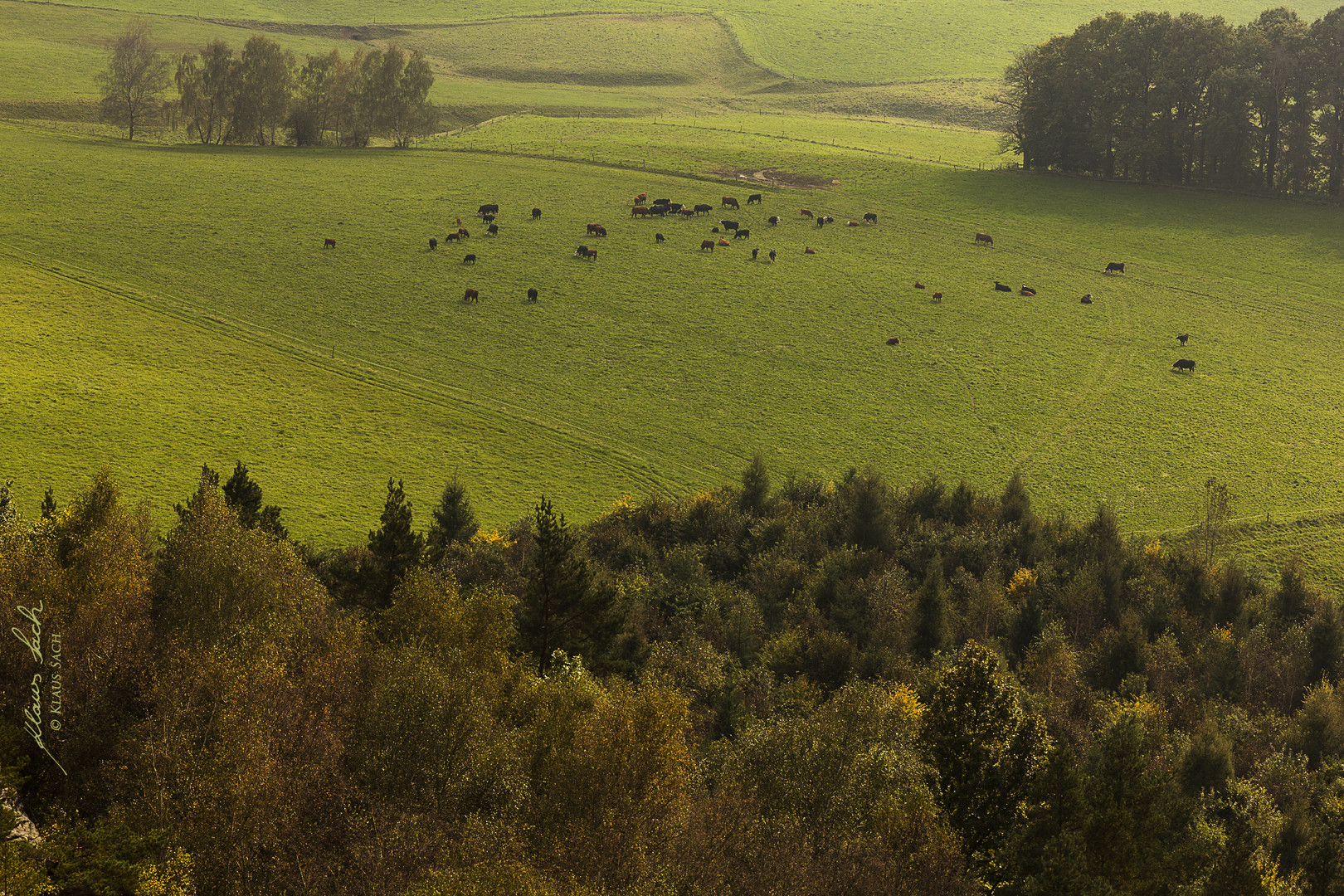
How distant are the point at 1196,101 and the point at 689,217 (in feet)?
203

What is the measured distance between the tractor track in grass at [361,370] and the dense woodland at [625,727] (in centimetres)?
1739

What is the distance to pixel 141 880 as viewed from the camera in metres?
21.0

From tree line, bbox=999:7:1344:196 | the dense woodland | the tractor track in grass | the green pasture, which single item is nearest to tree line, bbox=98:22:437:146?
the green pasture

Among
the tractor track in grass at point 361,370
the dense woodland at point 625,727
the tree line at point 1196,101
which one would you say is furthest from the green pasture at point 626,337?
the dense woodland at point 625,727

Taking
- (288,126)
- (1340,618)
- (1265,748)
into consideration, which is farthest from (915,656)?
(288,126)

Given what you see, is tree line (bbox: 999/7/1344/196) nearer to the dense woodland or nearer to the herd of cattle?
the herd of cattle

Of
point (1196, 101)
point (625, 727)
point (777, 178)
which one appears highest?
point (1196, 101)

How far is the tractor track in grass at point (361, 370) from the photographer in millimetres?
68312

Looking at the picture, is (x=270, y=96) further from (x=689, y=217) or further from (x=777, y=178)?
(x=777, y=178)

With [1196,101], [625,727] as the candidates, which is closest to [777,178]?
[1196,101]

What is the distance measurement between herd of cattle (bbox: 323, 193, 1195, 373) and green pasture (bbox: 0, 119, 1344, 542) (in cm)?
123

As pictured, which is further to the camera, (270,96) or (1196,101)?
(270,96)

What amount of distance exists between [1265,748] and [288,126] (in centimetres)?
12841

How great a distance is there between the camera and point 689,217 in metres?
109
